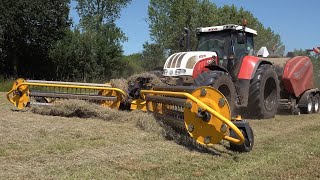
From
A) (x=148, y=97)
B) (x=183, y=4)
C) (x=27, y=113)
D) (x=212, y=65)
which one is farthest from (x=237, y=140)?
(x=183, y=4)

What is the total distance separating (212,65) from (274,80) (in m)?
2.14

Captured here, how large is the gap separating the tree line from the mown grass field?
17.9 meters

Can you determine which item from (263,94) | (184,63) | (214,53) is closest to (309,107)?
(263,94)

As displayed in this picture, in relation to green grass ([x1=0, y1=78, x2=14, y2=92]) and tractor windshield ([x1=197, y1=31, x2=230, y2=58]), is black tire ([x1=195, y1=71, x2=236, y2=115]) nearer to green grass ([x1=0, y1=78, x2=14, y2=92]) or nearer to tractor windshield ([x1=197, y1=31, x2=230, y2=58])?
tractor windshield ([x1=197, y1=31, x2=230, y2=58])

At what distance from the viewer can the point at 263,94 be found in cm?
955

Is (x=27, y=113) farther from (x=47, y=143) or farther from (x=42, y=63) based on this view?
(x=42, y=63)

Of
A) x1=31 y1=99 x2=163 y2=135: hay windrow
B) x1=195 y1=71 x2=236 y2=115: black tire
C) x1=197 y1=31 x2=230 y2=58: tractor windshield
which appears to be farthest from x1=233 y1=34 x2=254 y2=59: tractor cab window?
x1=31 y1=99 x2=163 y2=135: hay windrow

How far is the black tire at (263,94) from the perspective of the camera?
30.7 ft

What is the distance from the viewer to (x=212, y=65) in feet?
28.9

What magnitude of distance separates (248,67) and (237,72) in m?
0.28

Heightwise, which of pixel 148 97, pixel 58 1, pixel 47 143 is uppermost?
pixel 58 1

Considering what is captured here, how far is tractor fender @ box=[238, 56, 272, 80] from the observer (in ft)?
30.4

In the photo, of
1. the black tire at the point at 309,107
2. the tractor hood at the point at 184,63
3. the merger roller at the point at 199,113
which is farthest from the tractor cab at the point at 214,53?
the black tire at the point at 309,107

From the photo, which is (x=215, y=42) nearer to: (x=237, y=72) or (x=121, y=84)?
(x=237, y=72)
